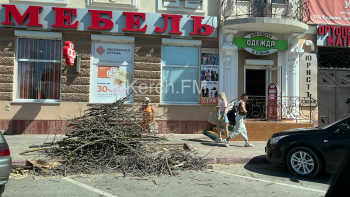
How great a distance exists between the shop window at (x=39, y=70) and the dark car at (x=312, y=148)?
8576 millimetres

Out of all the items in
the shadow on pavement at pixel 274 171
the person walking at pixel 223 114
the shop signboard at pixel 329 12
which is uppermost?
the shop signboard at pixel 329 12

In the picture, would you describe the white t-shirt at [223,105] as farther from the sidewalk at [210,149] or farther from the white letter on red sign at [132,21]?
the white letter on red sign at [132,21]

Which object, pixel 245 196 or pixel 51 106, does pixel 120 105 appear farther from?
pixel 51 106

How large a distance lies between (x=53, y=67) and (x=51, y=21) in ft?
5.78

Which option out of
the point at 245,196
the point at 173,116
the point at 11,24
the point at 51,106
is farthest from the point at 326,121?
the point at 11,24

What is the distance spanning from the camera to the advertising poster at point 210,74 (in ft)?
37.3

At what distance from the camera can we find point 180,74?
1145 cm

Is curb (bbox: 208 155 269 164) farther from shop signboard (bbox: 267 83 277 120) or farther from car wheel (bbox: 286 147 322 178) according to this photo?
shop signboard (bbox: 267 83 277 120)

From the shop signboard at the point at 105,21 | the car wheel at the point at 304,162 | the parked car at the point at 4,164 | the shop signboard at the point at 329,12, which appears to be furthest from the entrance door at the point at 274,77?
the parked car at the point at 4,164

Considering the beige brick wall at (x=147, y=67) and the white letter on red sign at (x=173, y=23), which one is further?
the beige brick wall at (x=147, y=67)

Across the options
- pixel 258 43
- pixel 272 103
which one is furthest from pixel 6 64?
pixel 272 103

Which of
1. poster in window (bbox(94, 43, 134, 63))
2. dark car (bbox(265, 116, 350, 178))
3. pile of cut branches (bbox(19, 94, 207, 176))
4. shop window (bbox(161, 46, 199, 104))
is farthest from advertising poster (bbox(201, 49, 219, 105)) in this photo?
dark car (bbox(265, 116, 350, 178))

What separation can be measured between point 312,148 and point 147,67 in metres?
7.12

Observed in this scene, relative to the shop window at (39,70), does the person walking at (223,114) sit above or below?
below
